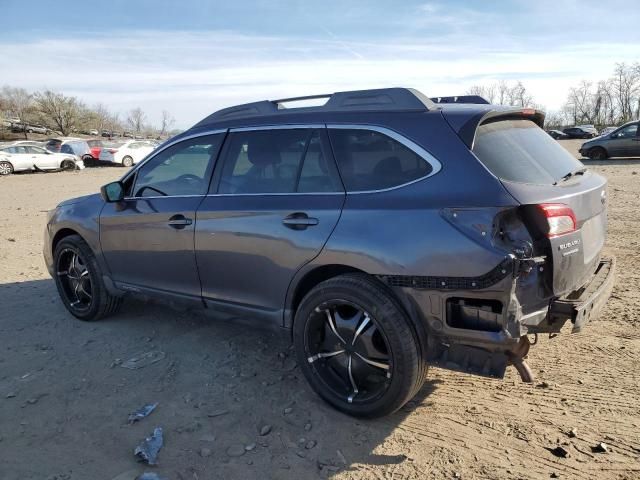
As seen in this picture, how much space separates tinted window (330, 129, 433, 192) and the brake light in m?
0.66

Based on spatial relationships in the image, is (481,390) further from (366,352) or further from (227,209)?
(227,209)

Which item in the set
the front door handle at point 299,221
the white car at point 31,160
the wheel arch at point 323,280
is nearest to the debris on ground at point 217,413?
the wheel arch at point 323,280

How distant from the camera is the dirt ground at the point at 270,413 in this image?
2.78 metres

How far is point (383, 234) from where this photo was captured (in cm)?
291

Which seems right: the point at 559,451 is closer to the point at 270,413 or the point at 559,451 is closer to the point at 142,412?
the point at 270,413

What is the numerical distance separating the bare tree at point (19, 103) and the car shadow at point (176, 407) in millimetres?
77691

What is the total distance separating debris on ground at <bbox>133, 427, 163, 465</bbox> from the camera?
2.85 meters

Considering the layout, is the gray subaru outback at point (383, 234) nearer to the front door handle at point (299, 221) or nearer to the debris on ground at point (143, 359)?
the front door handle at point (299, 221)

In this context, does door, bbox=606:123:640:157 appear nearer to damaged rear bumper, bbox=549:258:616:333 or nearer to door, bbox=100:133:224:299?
damaged rear bumper, bbox=549:258:616:333

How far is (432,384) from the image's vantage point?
11.7 ft

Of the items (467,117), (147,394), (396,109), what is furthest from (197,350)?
(467,117)

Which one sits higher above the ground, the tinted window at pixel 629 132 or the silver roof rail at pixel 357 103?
the silver roof rail at pixel 357 103

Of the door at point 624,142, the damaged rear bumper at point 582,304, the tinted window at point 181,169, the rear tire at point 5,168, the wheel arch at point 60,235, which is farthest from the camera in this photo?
the rear tire at point 5,168

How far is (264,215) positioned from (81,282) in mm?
2525
